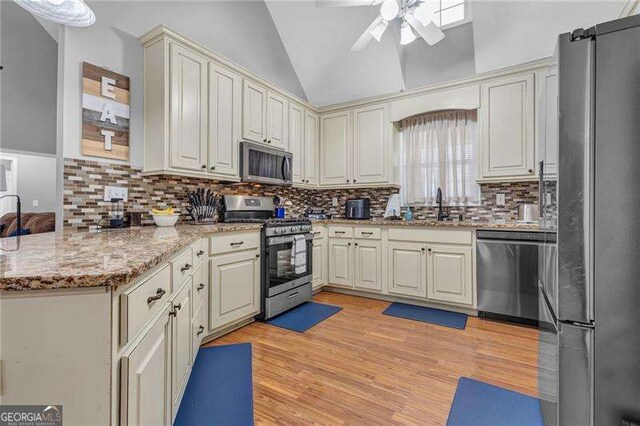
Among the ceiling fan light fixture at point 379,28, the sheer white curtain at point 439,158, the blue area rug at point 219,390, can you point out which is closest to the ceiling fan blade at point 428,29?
the ceiling fan light fixture at point 379,28

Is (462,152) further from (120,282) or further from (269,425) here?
(120,282)

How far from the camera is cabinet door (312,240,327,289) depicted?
354 centimetres

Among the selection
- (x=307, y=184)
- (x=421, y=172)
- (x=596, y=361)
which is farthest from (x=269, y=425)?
(x=421, y=172)

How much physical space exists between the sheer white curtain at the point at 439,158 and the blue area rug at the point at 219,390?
2715 mm

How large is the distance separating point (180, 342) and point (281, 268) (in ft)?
4.84

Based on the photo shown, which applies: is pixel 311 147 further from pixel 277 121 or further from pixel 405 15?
pixel 405 15

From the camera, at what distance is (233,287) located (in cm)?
249

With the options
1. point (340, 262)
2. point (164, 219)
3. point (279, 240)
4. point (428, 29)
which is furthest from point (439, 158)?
point (164, 219)

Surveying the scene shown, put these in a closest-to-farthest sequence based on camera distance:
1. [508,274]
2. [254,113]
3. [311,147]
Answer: [508,274]
[254,113]
[311,147]

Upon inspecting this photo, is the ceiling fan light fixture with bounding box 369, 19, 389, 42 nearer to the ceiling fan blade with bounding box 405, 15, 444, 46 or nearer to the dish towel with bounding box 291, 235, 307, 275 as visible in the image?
the ceiling fan blade with bounding box 405, 15, 444, 46

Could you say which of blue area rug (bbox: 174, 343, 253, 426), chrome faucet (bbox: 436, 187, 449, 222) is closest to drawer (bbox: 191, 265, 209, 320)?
blue area rug (bbox: 174, 343, 253, 426)

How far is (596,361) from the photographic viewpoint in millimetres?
1025

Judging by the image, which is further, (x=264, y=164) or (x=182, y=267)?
(x=264, y=164)

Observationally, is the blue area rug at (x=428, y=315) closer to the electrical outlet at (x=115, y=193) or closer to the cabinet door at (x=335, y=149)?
the cabinet door at (x=335, y=149)
